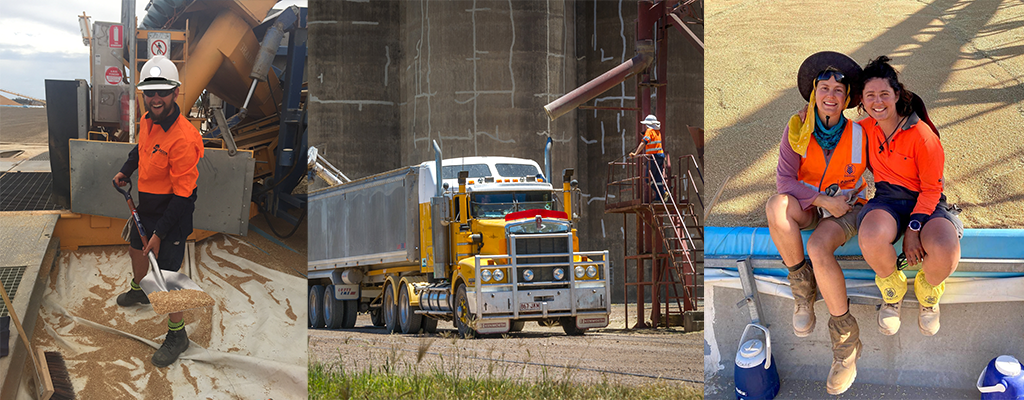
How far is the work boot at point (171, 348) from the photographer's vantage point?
20.5ft

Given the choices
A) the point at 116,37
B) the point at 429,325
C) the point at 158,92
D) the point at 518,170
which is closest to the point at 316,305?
the point at 429,325

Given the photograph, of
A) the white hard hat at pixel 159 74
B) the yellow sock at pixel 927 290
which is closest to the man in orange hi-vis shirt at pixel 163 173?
the white hard hat at pixel 159 74

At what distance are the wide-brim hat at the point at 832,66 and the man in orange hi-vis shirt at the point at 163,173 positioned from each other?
4.52 meters

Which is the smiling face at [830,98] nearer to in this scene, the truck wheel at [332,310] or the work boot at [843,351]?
the work boot at [843,351]

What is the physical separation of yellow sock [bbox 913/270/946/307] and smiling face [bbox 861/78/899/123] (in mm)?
810

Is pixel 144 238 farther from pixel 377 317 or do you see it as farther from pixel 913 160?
pixel 913 160

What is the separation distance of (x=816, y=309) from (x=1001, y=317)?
0.88 meters

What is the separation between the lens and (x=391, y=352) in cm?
630

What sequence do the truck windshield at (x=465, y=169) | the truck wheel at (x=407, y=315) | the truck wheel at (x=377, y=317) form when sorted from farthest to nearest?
the truck wheel at (x=377, y=317)
the truck windshield at (x=465, y=169)
the truck wheel at (x=407, y=315)

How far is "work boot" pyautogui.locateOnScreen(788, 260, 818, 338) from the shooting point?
4.29 meters

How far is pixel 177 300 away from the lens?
6312 mm

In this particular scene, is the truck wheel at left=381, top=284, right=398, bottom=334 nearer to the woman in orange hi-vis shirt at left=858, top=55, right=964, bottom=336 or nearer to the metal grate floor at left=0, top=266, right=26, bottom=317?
the metal grate floor at left=0, top=266, right=26, bottom=317

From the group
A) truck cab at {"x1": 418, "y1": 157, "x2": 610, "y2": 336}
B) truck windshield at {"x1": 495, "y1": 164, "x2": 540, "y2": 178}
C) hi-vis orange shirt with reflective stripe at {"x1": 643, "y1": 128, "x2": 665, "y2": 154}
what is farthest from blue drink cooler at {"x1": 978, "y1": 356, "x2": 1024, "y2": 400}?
truck windshield at {"x1": 495, "y1": 164, "x2": 540, "y2": 178}

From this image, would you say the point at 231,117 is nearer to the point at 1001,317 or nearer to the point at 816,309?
the point at 816,309
